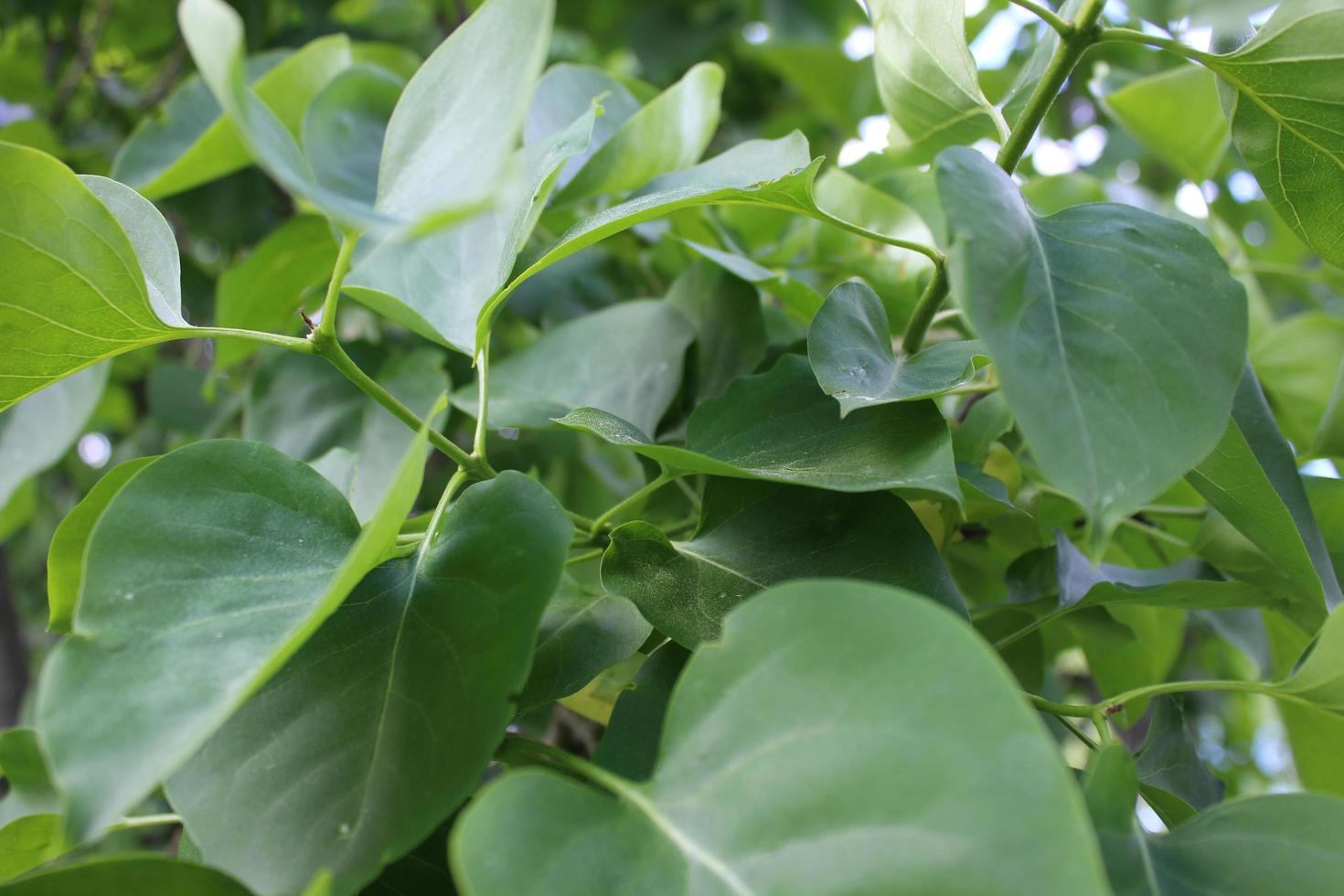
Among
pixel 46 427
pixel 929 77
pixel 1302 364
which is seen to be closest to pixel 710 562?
pixel 929 77

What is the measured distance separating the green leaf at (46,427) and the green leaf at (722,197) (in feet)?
1.50

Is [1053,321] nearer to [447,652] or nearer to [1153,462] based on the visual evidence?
[1153,462]

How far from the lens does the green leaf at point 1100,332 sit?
23cm

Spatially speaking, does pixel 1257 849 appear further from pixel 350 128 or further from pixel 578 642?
pixel 350 128

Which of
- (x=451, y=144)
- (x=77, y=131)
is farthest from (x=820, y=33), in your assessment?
(x=451, y=144)

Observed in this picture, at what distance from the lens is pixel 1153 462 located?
0.76 ft

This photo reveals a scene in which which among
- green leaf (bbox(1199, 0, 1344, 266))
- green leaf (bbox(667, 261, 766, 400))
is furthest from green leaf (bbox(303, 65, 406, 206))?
green leaf (bbox(1199, 0, 1344, 266))

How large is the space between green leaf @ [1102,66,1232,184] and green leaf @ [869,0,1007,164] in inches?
7.2

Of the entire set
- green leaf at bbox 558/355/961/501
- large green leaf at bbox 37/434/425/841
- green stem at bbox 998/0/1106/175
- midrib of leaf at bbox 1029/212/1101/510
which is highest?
green stem at bbox 998/0/1106/175

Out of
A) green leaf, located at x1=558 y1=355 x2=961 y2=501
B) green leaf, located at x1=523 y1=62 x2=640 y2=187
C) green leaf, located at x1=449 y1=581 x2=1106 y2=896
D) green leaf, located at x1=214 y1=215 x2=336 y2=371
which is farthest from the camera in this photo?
green leaf, located at x1=214 y1=215 x2=336 y2=371

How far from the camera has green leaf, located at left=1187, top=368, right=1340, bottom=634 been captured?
30 centimetres

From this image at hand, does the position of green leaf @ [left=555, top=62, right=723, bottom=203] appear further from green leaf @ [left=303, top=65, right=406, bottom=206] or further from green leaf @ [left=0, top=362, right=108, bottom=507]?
green leaf @ [left=0, top=362, right=108, bottom=507]

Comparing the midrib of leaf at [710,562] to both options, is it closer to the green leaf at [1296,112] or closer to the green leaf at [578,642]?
the green leaf at [578,642]

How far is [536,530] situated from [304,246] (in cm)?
48
